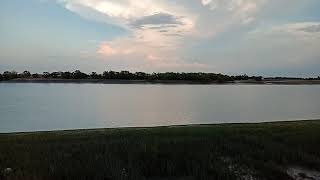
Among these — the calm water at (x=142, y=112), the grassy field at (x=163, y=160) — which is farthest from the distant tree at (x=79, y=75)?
the grassy field at (x=163, y=160)

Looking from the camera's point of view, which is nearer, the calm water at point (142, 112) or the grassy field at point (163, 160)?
the grassy field at point (163, 160)

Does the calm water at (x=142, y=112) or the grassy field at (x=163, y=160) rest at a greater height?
the grassy field at (x=163, y=160)

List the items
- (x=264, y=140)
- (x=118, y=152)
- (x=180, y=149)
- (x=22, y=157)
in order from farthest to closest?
(x=264, y=140), (x=180, y=149), (x=118, y=152), (x=22, y=157)

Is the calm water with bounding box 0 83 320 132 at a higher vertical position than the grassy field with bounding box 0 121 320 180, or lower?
lower

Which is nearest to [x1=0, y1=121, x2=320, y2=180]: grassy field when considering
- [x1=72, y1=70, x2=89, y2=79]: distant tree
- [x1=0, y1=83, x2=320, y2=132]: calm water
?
[x1=0, y1=83, x2=320, y2=132]: calm water

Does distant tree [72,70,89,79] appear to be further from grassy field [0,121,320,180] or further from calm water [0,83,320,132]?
grassy field [0,121,320,180]

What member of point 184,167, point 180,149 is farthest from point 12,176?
point 180,149

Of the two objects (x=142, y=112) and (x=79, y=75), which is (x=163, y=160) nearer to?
(x=142, y=112)

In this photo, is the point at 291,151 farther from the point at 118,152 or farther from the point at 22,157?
the point at 22,157

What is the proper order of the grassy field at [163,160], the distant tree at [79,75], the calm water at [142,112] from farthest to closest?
the distant tree at [79,75] < the calm water at [142,112] < the grassy field at [163,160]

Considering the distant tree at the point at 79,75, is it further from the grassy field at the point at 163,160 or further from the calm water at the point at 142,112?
the grassy field at the point at 163,160

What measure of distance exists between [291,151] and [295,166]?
845 mm

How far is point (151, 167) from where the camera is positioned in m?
10.1

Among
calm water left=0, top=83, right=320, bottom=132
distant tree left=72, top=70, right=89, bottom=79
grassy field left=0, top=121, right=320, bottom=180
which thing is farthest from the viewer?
distant tree left=72, top=70, right=89, bottom=79
